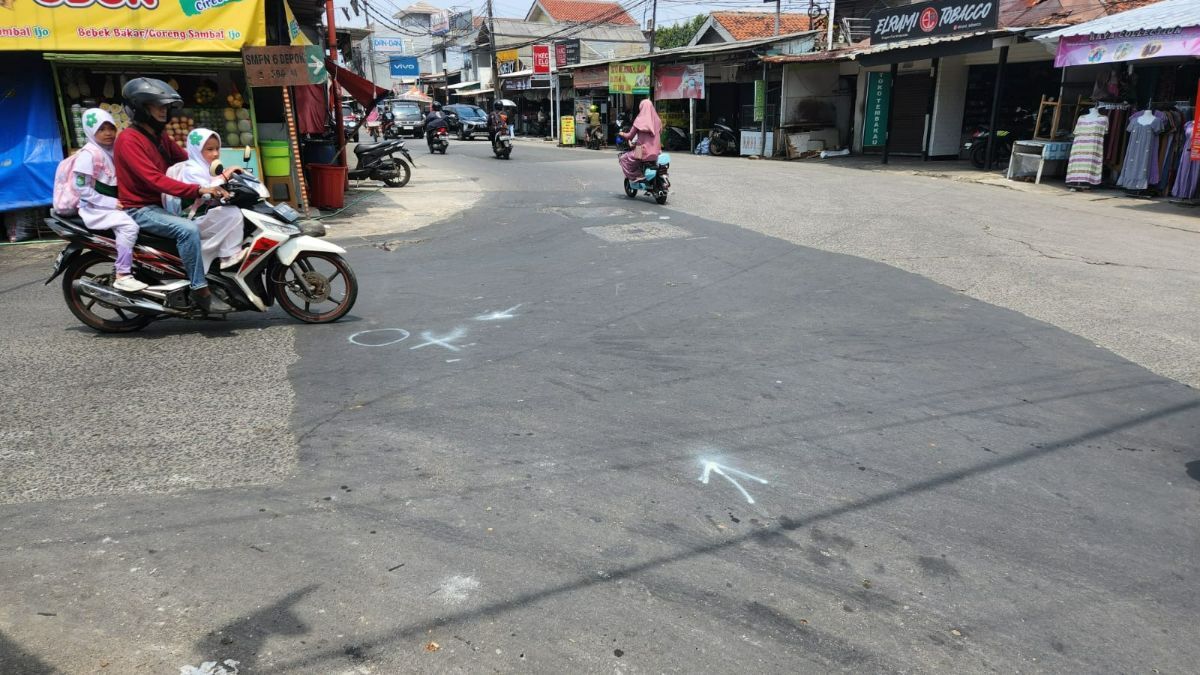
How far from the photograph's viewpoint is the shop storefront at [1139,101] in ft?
42.7

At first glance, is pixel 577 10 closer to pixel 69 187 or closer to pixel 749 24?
pixel 749 24

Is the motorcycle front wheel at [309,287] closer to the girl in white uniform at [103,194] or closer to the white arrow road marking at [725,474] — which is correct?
the girl in white uniform at [103,194]

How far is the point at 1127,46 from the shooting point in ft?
44.3

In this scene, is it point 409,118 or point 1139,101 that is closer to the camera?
point 1139,101

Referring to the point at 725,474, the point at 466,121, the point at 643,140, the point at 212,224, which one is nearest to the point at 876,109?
the point at 643,140

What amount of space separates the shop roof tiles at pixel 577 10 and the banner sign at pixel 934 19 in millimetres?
35911

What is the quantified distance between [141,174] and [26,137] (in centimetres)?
677

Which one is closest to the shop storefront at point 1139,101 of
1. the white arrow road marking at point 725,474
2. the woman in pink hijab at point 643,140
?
the woman in pink hijab at point 643,140

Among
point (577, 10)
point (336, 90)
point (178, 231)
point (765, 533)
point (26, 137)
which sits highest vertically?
point (577, 10)

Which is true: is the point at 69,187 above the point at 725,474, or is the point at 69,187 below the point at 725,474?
above

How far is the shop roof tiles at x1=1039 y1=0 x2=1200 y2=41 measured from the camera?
12.8m

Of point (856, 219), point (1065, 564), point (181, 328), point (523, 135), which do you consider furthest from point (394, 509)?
point (523, 135)

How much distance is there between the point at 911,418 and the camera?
460 centimetres

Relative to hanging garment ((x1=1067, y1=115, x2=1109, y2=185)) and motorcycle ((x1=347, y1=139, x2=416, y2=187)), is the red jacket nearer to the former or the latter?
motorcycle ((x1=347, y1=139, x2=416, y2=187))
